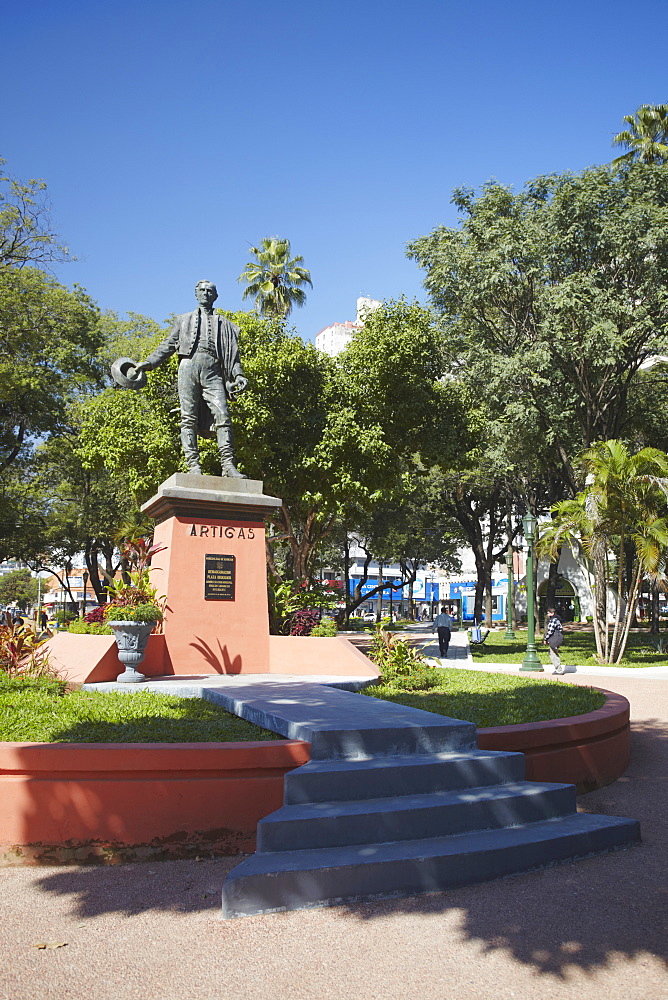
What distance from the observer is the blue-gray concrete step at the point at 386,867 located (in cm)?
443

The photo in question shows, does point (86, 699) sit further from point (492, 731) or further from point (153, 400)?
point (153, 400)

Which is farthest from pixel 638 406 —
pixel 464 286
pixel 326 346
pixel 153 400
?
pixel 326 346

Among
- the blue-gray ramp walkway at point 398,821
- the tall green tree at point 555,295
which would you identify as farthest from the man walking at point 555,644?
the blue-gray ramp walkway at point 398,821

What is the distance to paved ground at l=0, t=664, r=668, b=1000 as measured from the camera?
3.65 meters

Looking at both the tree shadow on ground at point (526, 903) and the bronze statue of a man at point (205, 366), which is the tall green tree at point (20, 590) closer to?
the bronze statue of a man at point (205, 366)

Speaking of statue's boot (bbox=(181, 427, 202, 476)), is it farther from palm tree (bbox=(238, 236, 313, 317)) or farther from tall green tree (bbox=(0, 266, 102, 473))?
palm tree (bbox=(238, 236, 313, 317))

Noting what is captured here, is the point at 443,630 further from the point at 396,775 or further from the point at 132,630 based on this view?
the point at 396,775

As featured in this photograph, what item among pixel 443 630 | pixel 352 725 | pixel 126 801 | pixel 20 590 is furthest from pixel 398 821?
pixel 20 590

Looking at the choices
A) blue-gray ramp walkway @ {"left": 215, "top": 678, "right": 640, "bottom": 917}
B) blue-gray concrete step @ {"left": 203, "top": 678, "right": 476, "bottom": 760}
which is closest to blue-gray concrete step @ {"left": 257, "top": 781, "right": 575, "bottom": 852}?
blue-gray ramp walkway @ {"left": 215, "top": 678, "right": 640, "bottom": 917}

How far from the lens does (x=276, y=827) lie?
15.8 feet

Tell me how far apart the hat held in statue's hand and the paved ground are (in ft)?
26.0

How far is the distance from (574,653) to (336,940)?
23.5 m

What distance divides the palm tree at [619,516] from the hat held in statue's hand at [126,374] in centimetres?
1340

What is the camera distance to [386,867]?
15.1ft
